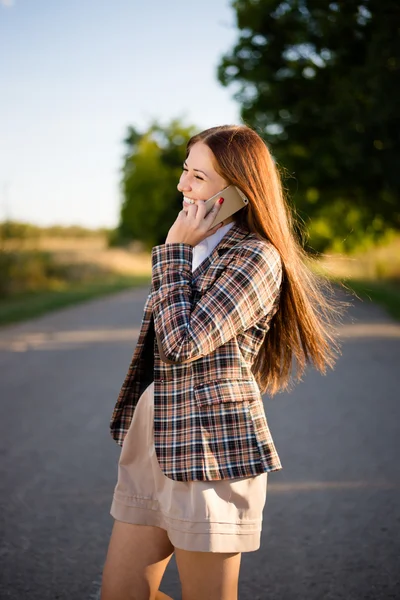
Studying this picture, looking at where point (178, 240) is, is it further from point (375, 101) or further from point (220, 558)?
point (375, 101)

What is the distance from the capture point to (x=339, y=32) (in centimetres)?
2466

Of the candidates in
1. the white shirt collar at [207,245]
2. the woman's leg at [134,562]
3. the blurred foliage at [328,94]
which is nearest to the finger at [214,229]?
the white shirt collar at [207,245]

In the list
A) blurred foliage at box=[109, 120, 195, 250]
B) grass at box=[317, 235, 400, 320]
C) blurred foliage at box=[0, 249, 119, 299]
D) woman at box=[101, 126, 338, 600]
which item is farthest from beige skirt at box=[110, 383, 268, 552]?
blurred foliage at box=[109, 120, 195, 250]

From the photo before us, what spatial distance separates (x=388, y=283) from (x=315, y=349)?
1275 inches

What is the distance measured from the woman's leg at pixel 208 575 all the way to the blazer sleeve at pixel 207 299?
0.62 meters

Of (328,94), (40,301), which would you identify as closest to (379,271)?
(328,94)

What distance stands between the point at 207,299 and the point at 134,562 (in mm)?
896

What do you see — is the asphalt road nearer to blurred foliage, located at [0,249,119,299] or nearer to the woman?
the woman

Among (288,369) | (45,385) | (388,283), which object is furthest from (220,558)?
(388,283)

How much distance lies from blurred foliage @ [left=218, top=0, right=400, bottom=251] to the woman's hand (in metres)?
19.3

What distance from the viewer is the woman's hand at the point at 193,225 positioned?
2.64m

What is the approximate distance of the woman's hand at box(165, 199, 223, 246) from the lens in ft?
8.66

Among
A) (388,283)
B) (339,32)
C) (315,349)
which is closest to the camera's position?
(315,349)

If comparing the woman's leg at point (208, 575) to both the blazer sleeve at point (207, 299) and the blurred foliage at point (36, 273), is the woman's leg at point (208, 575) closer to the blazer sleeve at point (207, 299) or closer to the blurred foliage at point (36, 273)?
the blazer sleeve at point (207, 299)
